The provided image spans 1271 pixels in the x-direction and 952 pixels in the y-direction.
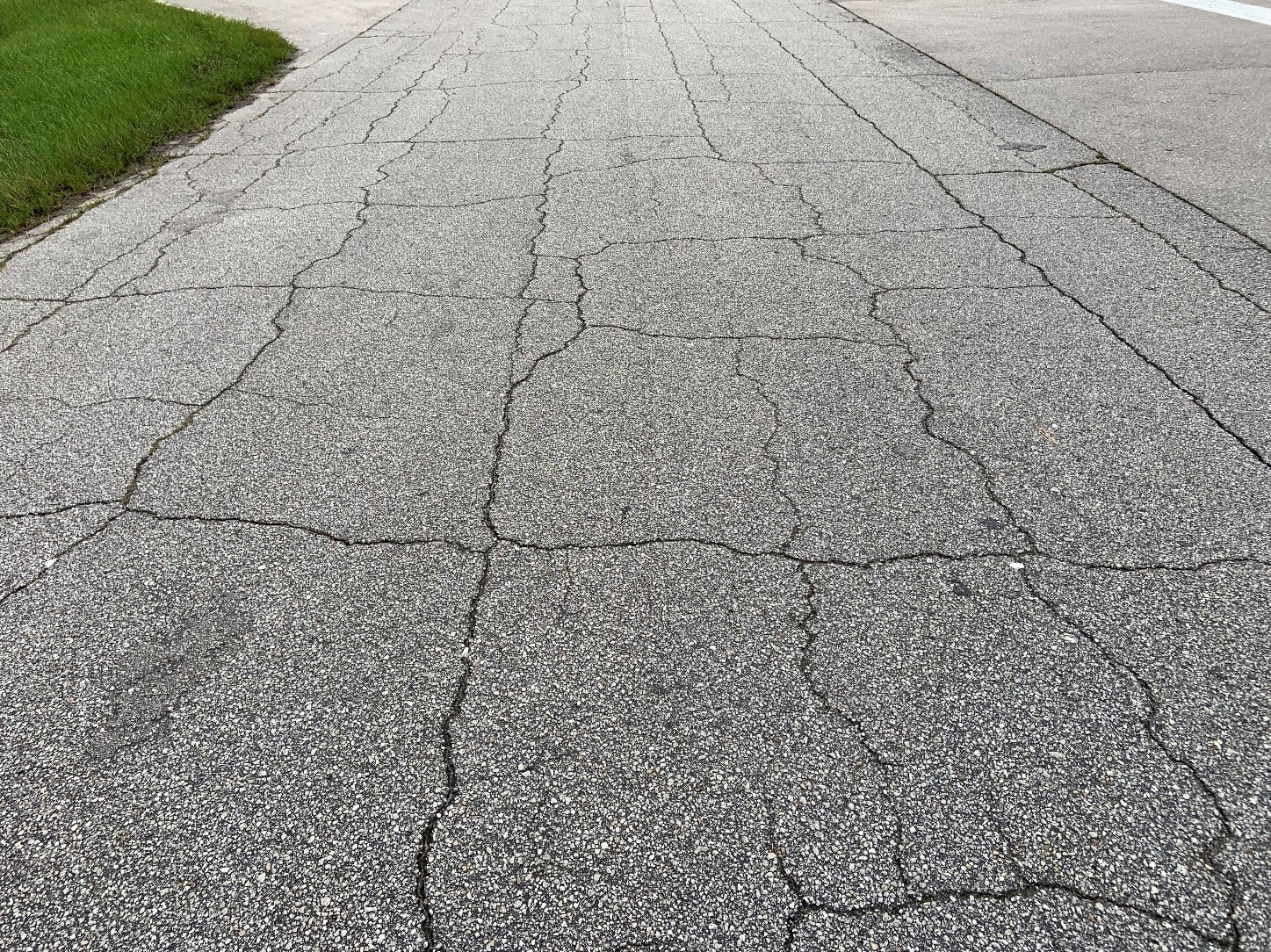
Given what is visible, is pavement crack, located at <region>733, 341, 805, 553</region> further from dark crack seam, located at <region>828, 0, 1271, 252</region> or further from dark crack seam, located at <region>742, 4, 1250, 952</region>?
dark crack seam, located at <region>828, 0, 1271, 252</region>

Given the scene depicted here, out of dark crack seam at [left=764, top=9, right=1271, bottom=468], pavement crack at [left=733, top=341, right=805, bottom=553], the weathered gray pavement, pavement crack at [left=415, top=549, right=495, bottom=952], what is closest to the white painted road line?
dark crack seam at [left=764, top=9, right=1271, bottom=468]

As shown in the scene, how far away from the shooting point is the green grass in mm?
6918

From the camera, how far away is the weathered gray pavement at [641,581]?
6.67ft

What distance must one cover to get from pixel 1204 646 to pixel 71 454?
4.28m

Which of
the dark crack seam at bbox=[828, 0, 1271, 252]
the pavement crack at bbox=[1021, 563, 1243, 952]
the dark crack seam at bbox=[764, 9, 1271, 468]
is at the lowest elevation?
the pavement crack at bbox=[1021, 563, 1243, 952]

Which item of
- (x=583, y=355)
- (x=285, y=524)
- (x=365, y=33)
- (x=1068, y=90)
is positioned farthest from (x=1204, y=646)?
(x=365, y=33)

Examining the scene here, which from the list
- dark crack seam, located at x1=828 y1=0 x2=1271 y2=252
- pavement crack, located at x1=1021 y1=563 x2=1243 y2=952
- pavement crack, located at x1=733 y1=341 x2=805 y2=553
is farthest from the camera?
dark crack seam, located at x1=828 y1=0 x2=1271 y2=252

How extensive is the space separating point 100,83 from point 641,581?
908 centimetres

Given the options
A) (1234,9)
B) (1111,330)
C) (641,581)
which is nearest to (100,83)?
(641,581)

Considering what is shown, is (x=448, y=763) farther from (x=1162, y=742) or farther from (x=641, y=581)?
(x=1162, y=742)

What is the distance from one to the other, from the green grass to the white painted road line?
1357 centimetres

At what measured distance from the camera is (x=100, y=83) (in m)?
8.71

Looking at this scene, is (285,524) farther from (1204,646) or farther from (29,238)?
(29,238)

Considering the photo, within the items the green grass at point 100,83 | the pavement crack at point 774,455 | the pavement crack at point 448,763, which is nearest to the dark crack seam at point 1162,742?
the pavement crack at point 774,455
